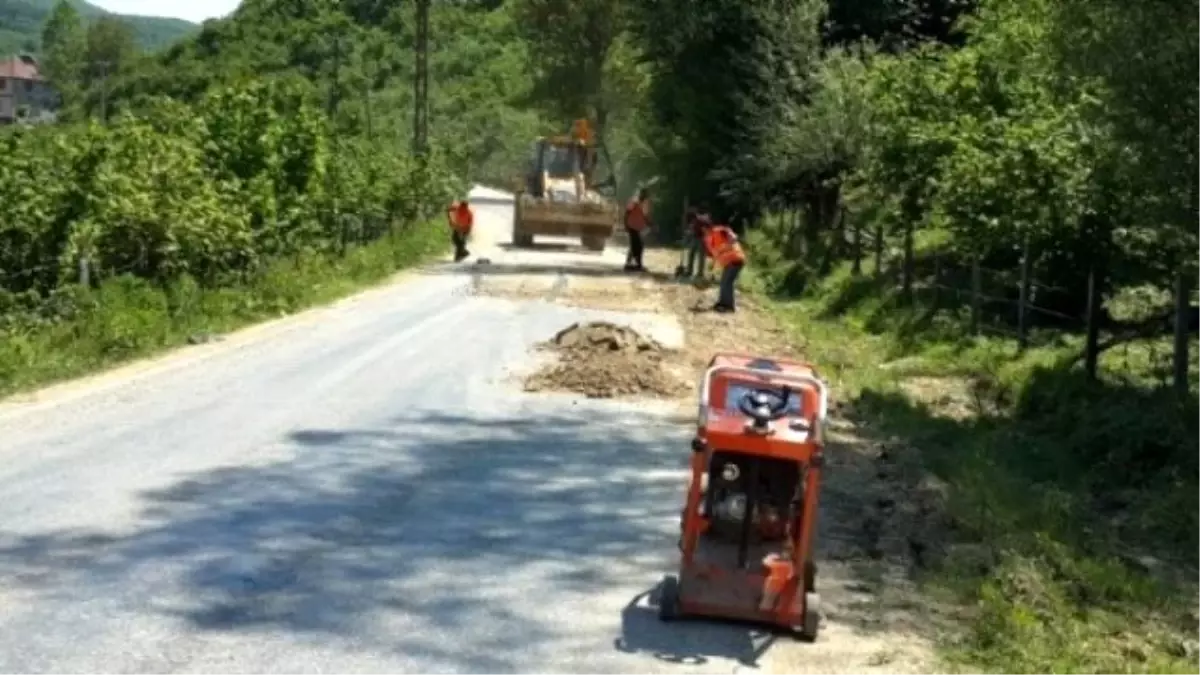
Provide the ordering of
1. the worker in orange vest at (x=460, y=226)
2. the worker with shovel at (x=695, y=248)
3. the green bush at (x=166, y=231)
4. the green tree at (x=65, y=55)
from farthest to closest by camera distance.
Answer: the green tree at (x=65, y=55)
the worker in orange vest at (x=460, y=226)
the worker with shovel at (x=695, y=248)
the green bush at (x=166, y=231)

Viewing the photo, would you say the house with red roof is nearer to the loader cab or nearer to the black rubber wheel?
the loader cab

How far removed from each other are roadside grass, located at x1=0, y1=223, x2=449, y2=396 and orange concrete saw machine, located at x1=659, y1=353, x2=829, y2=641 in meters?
10.5

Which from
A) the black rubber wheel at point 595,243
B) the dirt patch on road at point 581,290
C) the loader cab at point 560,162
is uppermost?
the loader cab at point 560,162

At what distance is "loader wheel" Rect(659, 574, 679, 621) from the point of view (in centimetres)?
888

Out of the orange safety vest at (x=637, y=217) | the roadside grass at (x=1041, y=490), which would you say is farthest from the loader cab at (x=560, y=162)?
the roadside grass at (x=1041, y=490)

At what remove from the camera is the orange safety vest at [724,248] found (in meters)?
28.4

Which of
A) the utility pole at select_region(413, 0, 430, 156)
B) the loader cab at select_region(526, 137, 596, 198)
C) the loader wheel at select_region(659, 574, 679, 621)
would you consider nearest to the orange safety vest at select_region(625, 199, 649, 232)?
the loader cab at select_region(526, 137, 596, 198)

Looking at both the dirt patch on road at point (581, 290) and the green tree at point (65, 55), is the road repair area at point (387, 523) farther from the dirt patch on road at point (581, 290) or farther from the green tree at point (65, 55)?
the green tree at point (65, 55)

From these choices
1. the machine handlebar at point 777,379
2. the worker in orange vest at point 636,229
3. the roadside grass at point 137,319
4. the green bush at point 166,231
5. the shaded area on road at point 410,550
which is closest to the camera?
the shaded area on road at point 410,550

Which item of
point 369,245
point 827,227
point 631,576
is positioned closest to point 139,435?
point 631,576

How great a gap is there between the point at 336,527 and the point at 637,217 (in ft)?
94.5

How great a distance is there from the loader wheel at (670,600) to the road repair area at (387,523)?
7 cm

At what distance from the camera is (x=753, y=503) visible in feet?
29.5

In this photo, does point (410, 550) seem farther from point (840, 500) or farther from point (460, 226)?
point (460, 226)
